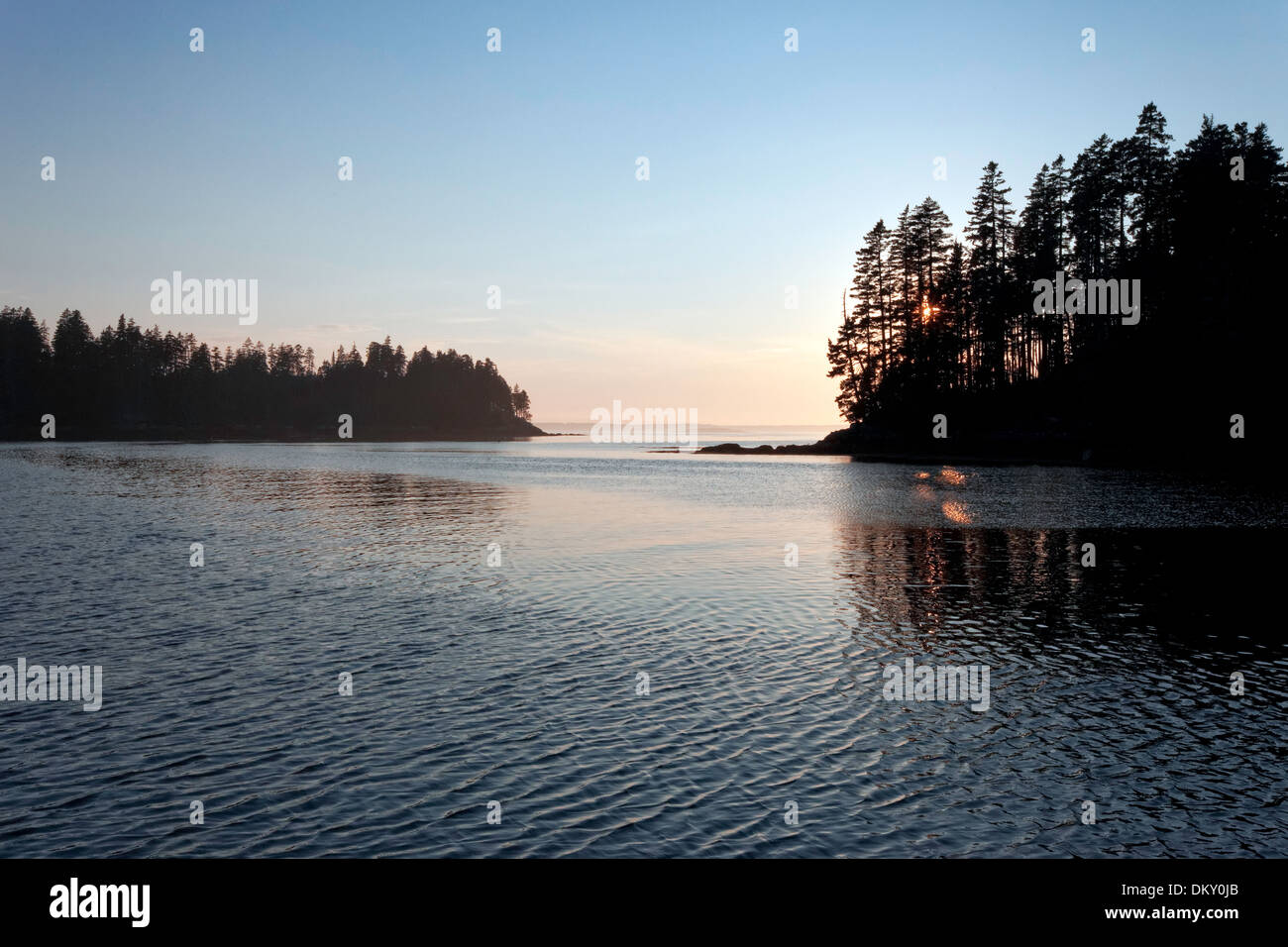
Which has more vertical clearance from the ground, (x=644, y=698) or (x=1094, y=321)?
(x=1094, y=321)

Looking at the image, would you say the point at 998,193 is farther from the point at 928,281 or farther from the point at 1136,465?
the point at 1136,465

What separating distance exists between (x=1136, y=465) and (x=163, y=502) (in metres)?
78.9

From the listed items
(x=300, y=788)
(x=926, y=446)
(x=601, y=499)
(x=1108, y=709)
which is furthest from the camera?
(x=926, y=446)

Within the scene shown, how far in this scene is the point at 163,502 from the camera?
5209 centimetres

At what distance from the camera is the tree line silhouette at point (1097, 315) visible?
6988 centimetres

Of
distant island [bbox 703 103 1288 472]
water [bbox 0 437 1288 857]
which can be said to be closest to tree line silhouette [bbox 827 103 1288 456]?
distant island [bbox 703 103 1288 472]

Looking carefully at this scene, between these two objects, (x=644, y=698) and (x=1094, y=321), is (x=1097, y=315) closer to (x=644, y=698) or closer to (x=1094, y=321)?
(x=1094, y=321)

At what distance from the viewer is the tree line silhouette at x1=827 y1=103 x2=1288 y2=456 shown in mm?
69875

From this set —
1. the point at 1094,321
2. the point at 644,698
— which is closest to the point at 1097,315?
the point at 1094,321

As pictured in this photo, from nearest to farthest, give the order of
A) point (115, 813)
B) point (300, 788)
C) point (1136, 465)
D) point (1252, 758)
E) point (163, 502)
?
point (115, 813) < point (300, 788) < point (1252, 758) < point (163, 502) < point (1136, 465)

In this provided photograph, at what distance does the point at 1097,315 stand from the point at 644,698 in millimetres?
88389

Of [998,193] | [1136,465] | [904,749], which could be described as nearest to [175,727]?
[904,749]

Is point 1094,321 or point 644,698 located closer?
point 644,698

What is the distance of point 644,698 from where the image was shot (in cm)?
1469
